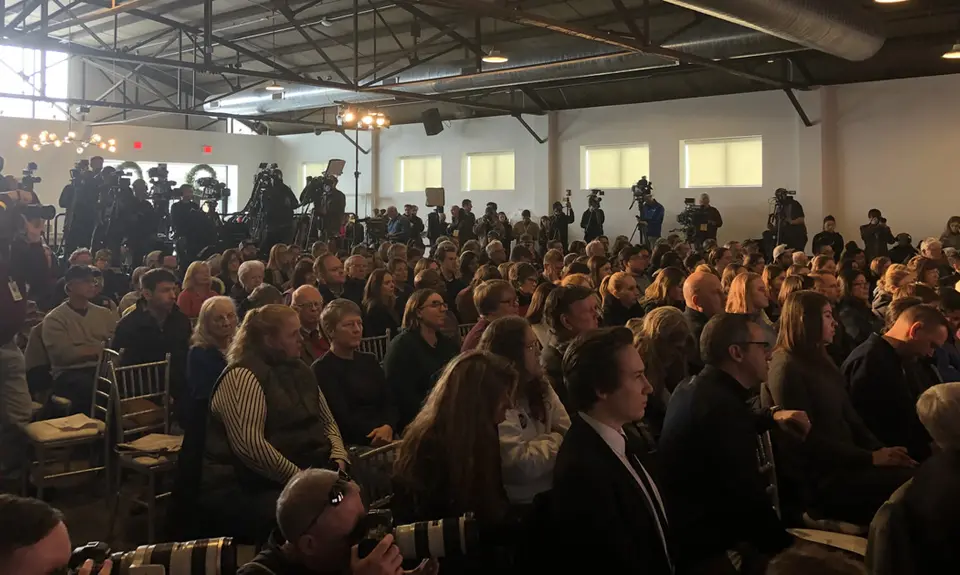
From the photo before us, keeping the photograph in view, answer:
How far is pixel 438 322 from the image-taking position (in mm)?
4070

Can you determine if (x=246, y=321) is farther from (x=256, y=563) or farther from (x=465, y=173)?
(x=465, y=173)

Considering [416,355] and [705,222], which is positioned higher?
[705,222]

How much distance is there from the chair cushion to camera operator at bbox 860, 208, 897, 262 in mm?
10605

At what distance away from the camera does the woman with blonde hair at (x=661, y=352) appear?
11.6ft

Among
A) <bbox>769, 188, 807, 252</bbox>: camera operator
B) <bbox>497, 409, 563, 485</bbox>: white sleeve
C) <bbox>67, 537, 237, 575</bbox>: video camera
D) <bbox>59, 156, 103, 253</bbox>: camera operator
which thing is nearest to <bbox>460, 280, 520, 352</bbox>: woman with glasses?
<bbox>497, 409, 563, 485</bbox>: white sleeve

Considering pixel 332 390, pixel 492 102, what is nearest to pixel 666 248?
pixel 332 390

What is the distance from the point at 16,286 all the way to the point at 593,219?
11779mm

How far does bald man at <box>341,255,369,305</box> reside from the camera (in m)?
6.45

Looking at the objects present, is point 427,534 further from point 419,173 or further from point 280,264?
point 419,173

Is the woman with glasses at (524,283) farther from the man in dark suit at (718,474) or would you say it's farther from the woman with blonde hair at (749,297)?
the man in dark suit at (718,474)

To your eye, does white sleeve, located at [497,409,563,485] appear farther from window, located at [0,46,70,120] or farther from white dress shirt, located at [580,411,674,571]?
window, located at [0,46,70,120]

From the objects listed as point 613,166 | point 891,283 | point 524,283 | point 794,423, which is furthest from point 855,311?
point 613,166

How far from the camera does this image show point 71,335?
16.1 feet

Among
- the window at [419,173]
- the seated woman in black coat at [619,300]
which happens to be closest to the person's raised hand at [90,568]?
the seated woman in black coat at [619,300]
